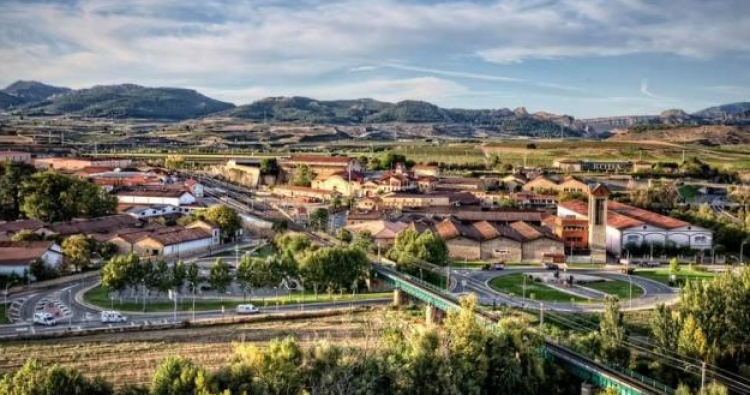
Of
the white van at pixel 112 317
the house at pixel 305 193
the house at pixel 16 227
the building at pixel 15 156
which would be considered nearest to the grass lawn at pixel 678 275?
the white van at pixel 112 317

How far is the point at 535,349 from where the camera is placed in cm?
1830

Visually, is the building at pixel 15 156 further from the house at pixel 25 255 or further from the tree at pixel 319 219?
the house at pixel 25 255

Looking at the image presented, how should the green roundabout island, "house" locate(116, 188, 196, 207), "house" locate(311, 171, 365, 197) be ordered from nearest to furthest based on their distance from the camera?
the green roundabout island < "house" locate(116, 188, 196, 207) < "house" locate(311, 171, 365, 197)

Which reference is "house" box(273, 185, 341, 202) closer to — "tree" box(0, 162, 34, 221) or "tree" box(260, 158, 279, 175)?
"tree" box(260, 158, 279, 175)

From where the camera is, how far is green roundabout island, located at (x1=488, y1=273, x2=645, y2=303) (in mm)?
28484

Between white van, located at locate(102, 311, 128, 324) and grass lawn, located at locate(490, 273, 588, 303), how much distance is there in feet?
49.4

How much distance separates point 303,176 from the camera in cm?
6662

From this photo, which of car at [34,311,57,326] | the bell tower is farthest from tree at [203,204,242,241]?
the bell tower

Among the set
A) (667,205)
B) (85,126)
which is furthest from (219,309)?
(85,126)

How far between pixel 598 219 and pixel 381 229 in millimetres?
11789

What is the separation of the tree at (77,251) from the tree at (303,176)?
1380 inches

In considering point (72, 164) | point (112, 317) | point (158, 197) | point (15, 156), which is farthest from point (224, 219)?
point (72, 164)

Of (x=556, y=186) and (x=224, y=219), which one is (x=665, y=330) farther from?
(x=556, y=186)

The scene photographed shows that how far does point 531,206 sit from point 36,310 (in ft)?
128
